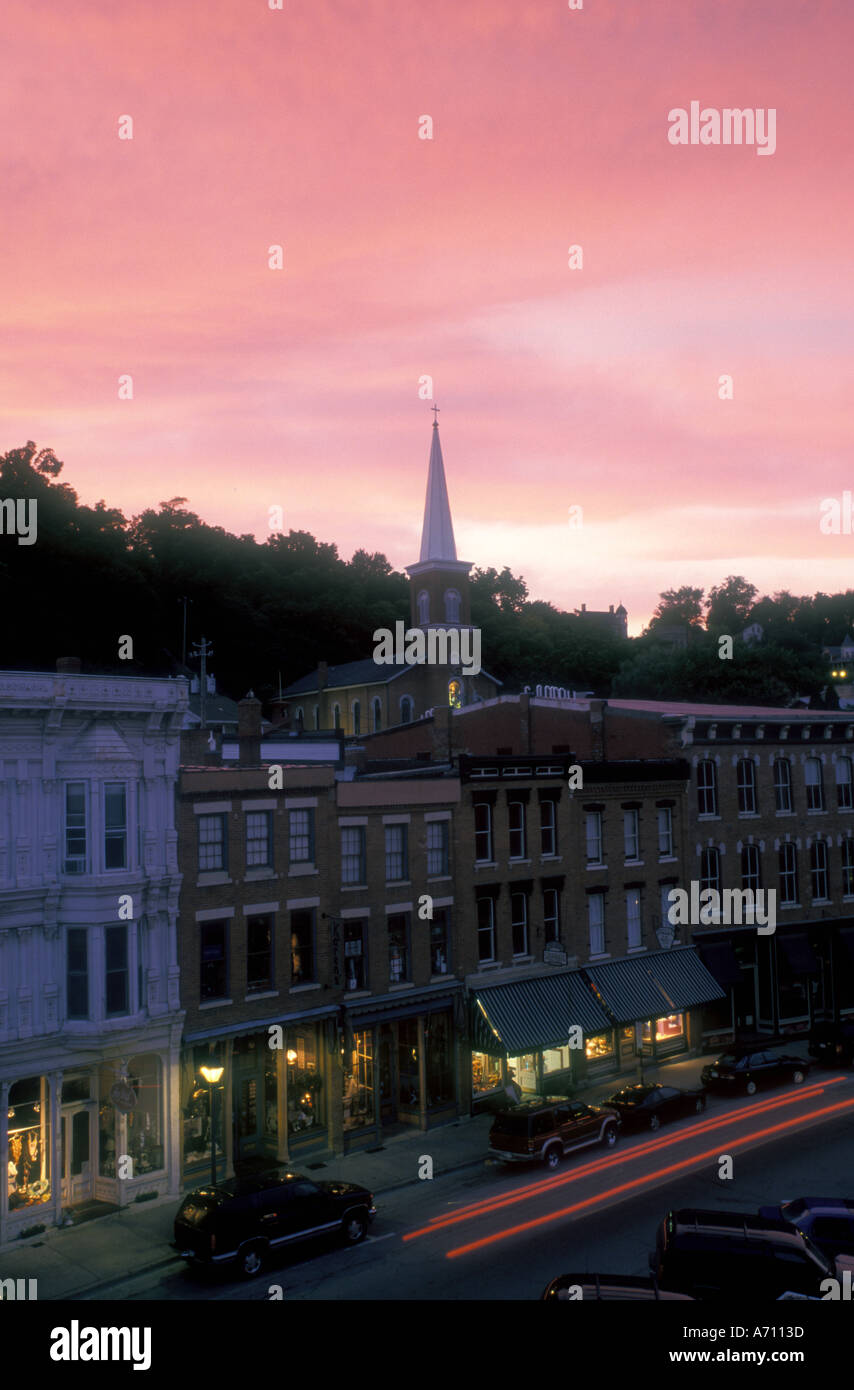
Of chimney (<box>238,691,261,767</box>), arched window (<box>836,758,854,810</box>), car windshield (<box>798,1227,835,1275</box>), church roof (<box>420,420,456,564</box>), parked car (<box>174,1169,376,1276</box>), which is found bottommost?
parked car (<box>174,1169,376,1276</box>)

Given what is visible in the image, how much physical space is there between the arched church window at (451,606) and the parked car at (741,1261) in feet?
245

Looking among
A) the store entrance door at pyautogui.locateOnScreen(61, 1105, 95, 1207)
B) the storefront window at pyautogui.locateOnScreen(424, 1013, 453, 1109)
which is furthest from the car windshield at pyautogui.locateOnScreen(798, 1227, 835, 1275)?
the store entrance door at pyautogui.locateOnScreen(61, 1105, 95, 1207)

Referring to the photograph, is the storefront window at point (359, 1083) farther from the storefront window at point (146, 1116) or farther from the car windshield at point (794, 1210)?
the car windshield at point (794, 1210)

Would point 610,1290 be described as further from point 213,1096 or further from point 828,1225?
point 213,1096

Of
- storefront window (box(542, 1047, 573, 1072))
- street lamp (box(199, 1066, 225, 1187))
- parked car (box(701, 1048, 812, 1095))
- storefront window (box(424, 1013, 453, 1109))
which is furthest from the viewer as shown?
storefront window (box(542, 1047, 573, 1072))

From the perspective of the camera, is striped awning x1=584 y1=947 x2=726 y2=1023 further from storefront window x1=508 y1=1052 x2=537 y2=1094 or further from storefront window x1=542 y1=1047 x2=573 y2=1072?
storefront window x1=508 y1=1052 x2=537 y2=1094

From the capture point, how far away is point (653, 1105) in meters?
30.9

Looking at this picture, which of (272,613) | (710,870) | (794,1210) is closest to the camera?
(794,1210)

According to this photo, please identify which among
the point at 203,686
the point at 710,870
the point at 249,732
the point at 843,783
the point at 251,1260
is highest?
the point at 203,686

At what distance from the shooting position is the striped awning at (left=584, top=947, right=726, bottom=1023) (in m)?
35.9

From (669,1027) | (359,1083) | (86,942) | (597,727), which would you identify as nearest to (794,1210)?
(359,1083)

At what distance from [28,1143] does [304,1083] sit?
7.64m

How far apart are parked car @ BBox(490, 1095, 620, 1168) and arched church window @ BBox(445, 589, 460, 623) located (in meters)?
64.9
